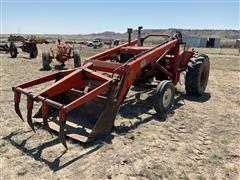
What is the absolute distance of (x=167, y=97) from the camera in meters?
6.96

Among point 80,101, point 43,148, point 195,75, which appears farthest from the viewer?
point 195,75

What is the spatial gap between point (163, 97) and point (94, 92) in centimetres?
207

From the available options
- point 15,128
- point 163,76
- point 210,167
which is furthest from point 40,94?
point 163,76

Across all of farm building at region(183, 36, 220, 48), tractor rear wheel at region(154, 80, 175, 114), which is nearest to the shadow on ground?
tractor rear wheel at region(154, 80, 175, 114)

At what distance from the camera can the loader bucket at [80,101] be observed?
5.23 metres

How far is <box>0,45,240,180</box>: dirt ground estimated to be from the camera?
4.38m

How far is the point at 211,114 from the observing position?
735cm

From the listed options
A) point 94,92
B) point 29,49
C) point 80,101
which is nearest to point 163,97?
point 94,92

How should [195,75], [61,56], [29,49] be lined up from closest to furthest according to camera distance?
[195,75]
[61,56]
[29,49]

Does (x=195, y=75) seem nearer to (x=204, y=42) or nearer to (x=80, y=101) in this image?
(x=80, y=101)

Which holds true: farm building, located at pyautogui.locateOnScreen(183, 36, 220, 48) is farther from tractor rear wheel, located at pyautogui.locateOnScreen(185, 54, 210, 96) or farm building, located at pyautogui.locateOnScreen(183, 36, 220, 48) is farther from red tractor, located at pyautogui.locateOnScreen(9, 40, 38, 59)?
tractor rear wheel, located at pyautogui.locateOnScreen(185, 54, 210, 96)

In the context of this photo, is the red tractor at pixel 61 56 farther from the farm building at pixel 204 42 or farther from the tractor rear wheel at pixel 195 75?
the farm building at pixel 204 42

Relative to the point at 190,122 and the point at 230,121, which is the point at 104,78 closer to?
the point at 190,122

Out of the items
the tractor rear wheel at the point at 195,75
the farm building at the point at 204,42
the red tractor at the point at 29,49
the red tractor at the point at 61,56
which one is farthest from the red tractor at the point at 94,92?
the farm building at the point at 204,42
